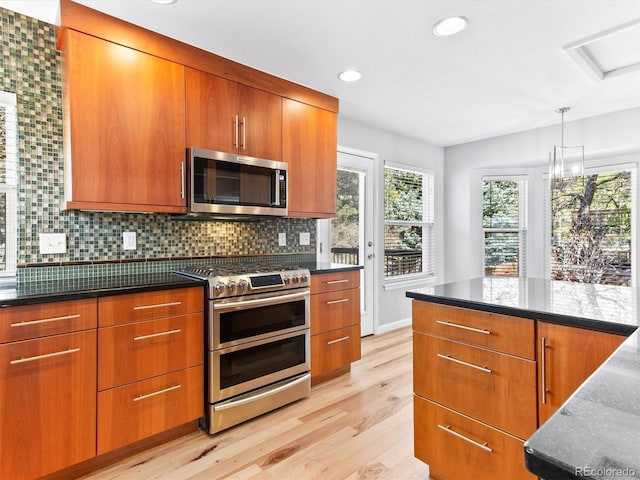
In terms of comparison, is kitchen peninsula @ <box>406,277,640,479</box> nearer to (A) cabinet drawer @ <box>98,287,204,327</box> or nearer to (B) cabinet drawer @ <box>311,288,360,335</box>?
(B) cabinet drawer @ <box>311,288,360,335</box>

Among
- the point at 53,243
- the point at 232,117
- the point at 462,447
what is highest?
the point at 232,117

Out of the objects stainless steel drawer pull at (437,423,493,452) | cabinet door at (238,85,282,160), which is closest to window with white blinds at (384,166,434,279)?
cabinet door at (238,85,282,160)

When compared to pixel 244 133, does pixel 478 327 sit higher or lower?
lower

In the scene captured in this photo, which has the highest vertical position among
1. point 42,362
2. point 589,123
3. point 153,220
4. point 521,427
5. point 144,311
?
point 589,123

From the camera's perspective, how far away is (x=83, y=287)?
1.80 m

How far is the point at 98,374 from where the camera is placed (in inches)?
69.5

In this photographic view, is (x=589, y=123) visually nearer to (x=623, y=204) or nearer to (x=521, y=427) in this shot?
(x=623, y=204)

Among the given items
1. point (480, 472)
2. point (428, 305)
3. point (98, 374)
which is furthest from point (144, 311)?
point (480, 472)

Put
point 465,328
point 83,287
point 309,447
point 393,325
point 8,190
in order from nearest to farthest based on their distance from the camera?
1. point 465,328
2. point 83,287
3. point 309,447
4. point 8,190
5. point 393,325

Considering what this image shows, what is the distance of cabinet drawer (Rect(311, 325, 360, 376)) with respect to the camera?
2.75m

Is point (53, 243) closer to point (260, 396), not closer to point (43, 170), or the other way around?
point (43, 170)

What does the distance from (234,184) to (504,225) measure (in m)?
3.66

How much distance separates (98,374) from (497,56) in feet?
10.0
